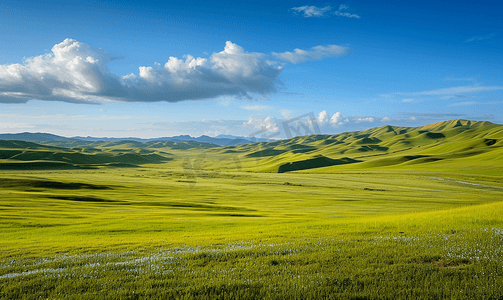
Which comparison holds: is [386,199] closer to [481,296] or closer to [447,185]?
[447,185]

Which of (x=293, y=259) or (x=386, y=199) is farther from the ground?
(x=293, y=259)

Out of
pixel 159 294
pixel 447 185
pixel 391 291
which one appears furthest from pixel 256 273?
pixel 447 185

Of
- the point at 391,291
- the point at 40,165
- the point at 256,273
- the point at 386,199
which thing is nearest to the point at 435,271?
the point at 391,291

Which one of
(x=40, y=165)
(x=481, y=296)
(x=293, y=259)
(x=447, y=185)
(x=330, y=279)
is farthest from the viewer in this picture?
(x=40, y=165)

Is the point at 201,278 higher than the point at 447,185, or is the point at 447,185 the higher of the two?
the point at 201,278

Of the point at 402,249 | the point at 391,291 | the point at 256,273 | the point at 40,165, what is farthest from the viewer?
the point at 40,165

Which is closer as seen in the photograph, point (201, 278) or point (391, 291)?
point (391, 291)

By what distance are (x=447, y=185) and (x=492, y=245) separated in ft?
318

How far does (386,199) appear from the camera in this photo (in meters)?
65.8

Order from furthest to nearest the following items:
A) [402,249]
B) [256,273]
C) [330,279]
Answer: [402,249], [256,273], [330,279]

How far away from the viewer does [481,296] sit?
7.53m

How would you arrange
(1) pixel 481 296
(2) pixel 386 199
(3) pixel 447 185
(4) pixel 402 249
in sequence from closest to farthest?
(1) pixel 481 296, (4) pixel 402 249, (2) pixel 386 199, (3) pixel 447 185

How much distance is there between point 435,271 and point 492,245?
5.01 m

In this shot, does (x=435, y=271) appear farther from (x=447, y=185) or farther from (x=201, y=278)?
(x=447, y=185)
